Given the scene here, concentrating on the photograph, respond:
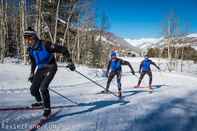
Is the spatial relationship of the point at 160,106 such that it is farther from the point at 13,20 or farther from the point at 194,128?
the point at 13,20

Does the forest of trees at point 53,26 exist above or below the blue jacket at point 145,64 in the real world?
above

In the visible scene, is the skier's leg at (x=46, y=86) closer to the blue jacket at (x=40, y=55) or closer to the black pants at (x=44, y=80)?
the black pants at (x=44, y=80)

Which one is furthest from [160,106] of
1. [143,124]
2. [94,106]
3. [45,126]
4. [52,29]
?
[52,29]

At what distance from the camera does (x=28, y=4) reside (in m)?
A: 33.7

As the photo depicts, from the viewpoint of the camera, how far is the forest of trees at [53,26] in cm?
3203

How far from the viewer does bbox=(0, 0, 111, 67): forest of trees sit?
3203cm

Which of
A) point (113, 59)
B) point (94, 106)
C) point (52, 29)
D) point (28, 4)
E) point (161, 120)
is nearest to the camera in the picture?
point (161, 120)

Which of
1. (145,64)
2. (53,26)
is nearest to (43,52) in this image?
(145,64)

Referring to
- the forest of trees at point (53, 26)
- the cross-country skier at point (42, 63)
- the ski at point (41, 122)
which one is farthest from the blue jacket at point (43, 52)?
the forest of trees at point (53, 26)

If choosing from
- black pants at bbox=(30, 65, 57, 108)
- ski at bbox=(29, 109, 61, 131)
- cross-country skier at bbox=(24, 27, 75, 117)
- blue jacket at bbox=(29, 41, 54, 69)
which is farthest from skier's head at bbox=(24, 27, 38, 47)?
ski at bbox=(29, 109, 61, 131)

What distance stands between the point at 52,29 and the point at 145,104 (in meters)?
29.8

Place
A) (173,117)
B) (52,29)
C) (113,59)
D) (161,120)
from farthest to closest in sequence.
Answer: (52,29)
(113,59)
(173,117)
(161,120)

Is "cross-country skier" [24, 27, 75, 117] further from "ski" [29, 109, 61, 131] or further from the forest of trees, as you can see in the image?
the forest of trees

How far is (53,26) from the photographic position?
38500 millimetres
